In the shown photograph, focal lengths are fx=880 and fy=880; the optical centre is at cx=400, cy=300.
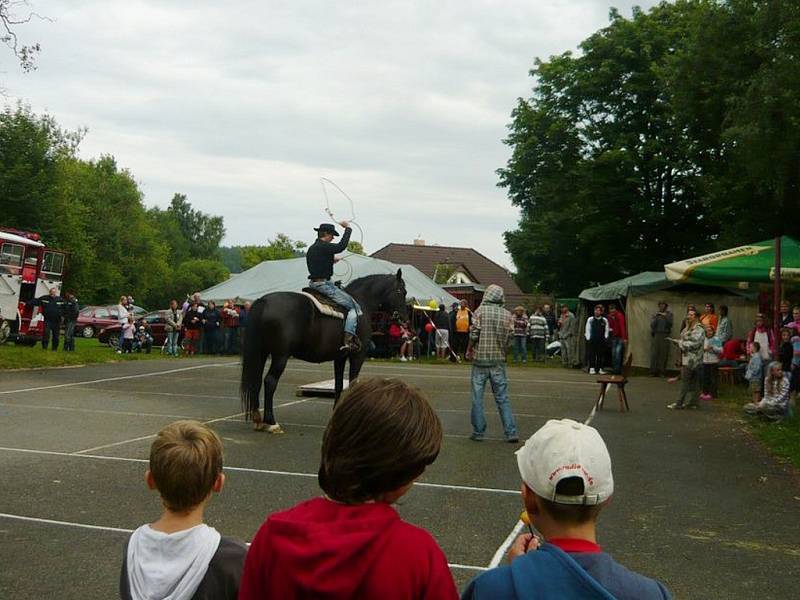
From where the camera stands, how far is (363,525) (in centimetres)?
218

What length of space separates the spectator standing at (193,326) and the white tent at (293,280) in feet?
9.37

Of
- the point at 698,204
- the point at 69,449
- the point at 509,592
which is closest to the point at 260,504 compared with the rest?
the point at 69,449

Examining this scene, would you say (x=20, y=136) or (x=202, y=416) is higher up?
(x=20, y=136)

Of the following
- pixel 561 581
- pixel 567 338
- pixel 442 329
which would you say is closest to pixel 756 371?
pixel 567 338

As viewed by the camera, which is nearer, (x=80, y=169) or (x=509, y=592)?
(x=509, y=592)

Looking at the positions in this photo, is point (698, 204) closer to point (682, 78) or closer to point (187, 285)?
point (682, 78)

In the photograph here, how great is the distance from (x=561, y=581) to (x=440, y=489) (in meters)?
6.60

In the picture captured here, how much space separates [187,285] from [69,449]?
99963mm

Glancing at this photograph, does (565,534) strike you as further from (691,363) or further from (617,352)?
(617,352)

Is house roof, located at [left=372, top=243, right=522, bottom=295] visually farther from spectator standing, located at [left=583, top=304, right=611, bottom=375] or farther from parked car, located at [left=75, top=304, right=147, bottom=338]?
spectator standing, located at [left=583, top=304, right=611, bottom=375]

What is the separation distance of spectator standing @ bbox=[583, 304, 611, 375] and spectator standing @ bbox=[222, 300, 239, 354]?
12.8m

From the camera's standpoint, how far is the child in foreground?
2844mm

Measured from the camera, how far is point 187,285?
10794cm

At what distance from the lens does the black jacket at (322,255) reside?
42.0 ft
